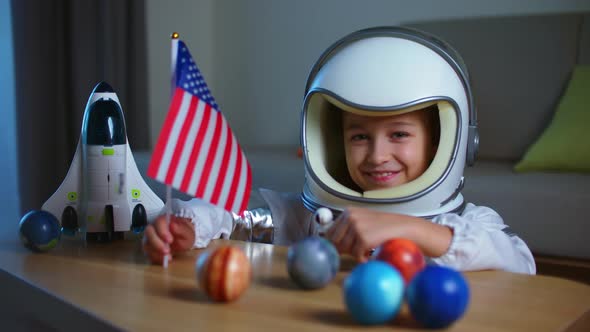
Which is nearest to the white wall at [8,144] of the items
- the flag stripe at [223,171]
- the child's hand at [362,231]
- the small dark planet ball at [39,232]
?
the small dark planet ball at [39,232]

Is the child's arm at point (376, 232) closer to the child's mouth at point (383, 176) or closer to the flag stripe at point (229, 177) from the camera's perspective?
the flag stripe at point (229, 177)

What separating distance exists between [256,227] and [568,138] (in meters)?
1.45

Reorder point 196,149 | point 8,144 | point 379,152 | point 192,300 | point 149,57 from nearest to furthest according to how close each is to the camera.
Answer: point 192,300
point 196,149
point 379,152
point 8,144
point 149,57

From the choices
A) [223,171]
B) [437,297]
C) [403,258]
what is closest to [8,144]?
[223,171]

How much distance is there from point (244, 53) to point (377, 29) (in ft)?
8.75

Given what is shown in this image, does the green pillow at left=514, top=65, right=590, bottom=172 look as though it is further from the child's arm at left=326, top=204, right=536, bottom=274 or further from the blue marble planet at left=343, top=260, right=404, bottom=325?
the blue marble planet at left=343, top=260, right=404, bottom=325

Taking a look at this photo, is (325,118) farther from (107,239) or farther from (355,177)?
(107,239)

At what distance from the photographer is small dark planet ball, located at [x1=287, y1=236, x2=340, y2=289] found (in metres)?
0.79

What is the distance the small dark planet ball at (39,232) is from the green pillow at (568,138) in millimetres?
1792

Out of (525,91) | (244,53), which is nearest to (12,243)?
(525,91)

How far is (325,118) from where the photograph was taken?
4.58 feet

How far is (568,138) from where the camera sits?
7.63 ft

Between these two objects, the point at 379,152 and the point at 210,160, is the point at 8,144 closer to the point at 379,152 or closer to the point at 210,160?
the point at 379,152

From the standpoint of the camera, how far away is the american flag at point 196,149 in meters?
0.84
